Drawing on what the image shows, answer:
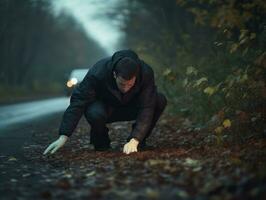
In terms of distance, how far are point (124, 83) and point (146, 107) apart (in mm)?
550

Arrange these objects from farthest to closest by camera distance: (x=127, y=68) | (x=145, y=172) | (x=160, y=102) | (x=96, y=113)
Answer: (x=160, y=102)
(x=96, y=113)
(x=127, y=68)
(x=145, y=172)

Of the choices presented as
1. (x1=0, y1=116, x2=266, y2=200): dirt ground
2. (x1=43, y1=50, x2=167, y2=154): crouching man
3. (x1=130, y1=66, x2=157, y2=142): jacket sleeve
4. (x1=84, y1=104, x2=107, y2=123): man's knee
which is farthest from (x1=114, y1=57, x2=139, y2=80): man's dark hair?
(x1=0, y1=116, x2=266, y2=200): dirt ground

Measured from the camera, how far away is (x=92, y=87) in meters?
7.73

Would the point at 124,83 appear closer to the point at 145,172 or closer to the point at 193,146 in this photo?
the point at 193,146

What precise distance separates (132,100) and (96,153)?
2.85ft

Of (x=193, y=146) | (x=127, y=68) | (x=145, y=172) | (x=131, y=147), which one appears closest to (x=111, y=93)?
(x=127, y=68)

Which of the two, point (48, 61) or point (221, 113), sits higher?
point (48, 61)

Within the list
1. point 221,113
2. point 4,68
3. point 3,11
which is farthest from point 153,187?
point 4,68

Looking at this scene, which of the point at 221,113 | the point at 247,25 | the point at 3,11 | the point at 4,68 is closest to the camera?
the point at 221,113

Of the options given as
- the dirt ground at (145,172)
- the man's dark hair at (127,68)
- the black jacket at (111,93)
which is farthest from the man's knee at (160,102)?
the man's dark hair at (127,68)

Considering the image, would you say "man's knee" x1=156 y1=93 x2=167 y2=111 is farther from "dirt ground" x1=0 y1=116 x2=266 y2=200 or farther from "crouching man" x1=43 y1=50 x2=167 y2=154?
"dirt ground" x1=0 y1=116 x2=266 y2=200

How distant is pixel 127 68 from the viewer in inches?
282

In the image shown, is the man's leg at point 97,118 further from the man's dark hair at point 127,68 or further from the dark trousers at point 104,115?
the man's dark hair at point 127,68

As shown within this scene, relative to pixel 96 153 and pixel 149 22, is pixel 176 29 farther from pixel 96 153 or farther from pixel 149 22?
pixel 96 153
